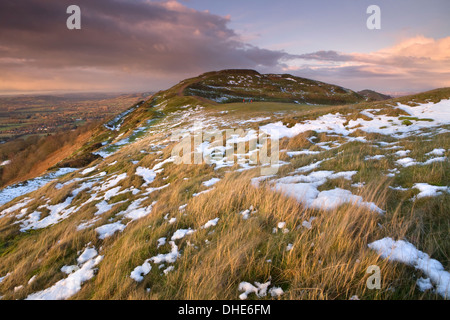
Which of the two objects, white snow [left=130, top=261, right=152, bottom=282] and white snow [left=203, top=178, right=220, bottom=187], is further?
white snow [left=203, top=178, right=220, bottom=187]

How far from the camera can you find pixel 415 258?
2074mm

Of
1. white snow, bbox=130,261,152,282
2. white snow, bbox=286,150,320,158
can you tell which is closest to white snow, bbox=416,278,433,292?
white snow, bbox=130,261,152,282

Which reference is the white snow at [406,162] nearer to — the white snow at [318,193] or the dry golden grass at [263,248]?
the dry golden grass at [263,248]

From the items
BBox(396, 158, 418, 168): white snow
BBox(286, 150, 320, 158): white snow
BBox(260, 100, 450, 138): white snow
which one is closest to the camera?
BBox(396, 158, 418, 168): white snow

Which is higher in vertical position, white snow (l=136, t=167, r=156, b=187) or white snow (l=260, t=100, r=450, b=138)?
white snow (l=260, t=100, r=450, b=138)

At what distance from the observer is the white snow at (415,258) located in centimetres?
181

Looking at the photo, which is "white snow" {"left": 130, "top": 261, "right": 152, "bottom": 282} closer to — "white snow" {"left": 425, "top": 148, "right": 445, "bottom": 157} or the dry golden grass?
the dry golden grass

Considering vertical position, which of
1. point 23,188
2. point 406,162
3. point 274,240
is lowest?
point 23,188

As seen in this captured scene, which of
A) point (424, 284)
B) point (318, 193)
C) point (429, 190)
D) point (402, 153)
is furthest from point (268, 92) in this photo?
point (424, 284)

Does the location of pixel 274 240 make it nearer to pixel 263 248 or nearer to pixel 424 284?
pixel 263 248

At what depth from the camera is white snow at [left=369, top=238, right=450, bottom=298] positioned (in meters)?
1.81
